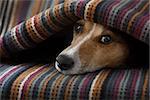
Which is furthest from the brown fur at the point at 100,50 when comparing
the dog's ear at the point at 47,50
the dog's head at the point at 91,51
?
the dog's ear at the point at 47,50

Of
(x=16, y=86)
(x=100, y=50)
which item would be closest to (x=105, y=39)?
(x=100, y=50)

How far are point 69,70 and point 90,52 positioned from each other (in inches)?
4.1

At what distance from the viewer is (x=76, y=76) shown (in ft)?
3.61

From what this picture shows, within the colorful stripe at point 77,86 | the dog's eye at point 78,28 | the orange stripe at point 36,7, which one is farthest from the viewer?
the orange stripe at point 36,7

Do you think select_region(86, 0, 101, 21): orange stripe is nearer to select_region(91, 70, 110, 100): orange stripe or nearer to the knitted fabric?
the knitted fabric

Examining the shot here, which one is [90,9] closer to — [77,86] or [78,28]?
[78,28]

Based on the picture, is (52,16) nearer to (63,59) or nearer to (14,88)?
(63,59)

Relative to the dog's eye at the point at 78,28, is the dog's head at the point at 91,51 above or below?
below

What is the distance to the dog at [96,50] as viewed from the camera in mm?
1138

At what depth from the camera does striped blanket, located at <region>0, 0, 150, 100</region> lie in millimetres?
1022

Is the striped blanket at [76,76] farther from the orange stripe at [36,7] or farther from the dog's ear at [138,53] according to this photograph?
the orange stripe at [36,7]

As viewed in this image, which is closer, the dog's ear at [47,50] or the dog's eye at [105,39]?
the dog's eye at [105,39]

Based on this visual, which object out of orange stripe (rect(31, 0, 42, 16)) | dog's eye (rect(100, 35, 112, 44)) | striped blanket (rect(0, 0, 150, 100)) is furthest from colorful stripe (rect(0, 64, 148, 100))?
orange stripe (rect(31, 0, 42, 16))

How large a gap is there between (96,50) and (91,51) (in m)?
0.02
